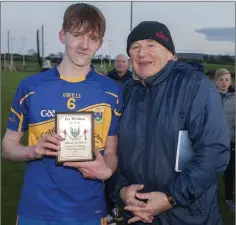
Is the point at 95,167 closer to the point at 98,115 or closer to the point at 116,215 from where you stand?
the point at 98,115

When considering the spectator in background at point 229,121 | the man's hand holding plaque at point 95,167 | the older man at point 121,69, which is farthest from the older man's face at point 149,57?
the older man at point 121,69

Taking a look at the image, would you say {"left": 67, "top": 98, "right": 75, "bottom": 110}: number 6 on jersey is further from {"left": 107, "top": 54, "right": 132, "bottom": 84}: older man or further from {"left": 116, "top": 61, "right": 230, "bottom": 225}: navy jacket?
{"left": 107, "top": 54, "right": 132, "bottom": 84}: older man

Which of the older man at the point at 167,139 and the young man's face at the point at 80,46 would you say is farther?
the young man's face at the point at 80,46

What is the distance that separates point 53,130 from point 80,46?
0.48 metres

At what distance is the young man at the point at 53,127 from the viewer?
2357 millimetres

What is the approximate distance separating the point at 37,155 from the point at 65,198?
28 centimetres

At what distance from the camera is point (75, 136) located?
7.52ft

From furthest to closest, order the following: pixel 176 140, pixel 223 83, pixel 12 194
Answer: pixel 223 83
pixel 12 194
pixel 176 140

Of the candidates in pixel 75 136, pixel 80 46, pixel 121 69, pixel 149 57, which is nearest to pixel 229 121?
pixel 121 69

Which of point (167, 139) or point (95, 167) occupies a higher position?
point (167, 139)

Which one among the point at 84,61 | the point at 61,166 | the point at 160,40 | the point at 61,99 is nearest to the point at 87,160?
the point at 61,166

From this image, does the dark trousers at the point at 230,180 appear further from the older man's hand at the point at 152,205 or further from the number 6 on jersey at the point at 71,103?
the number 6 on jersey at the point at 71,103

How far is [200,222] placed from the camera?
2340 mm

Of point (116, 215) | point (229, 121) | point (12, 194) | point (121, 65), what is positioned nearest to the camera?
point (116, 215)
